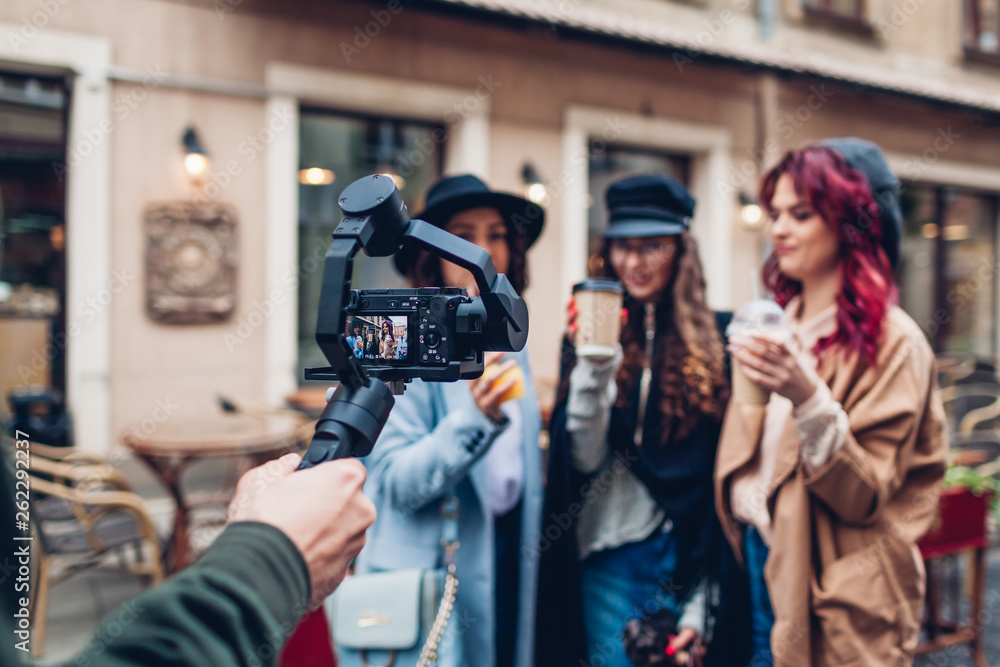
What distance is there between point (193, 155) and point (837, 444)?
451 centimetres

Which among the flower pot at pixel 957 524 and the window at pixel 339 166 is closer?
the flower pot at pixel 957 524

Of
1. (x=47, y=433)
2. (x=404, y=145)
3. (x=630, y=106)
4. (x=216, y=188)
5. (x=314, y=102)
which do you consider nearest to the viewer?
(x=47, y=433)

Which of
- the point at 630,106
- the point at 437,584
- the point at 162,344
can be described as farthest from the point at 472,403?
the point at 630,106

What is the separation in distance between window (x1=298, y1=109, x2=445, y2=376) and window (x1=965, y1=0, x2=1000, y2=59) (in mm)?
7185

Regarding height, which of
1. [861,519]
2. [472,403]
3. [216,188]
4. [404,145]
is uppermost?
[404,145]

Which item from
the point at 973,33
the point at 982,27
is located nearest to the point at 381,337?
the point at 973,33

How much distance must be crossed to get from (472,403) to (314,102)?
14.5 feet

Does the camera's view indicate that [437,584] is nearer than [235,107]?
Yes

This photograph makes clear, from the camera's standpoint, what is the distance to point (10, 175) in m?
4.51

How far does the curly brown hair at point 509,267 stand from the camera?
1.64 m

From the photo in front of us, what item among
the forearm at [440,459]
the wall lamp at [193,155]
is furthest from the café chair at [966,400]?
the wall lamp at [193,155]

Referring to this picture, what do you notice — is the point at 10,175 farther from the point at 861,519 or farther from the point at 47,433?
the point at 861,519

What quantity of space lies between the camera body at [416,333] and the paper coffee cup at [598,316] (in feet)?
2.08

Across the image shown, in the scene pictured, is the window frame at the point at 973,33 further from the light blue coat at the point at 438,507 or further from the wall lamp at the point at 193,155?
the light blue coat at the point at 438,507
